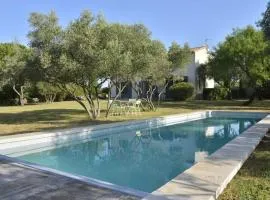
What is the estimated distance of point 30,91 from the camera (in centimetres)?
3438

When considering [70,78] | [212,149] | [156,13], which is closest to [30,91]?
[156,13]

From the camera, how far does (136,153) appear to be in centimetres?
1016

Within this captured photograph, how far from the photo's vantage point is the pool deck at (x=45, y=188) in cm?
466

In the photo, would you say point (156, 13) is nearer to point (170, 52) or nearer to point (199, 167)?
point (170, 52)

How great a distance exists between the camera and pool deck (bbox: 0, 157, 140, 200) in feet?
15.3

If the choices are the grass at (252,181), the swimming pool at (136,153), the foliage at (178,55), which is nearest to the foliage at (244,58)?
the foliage at (178,55)

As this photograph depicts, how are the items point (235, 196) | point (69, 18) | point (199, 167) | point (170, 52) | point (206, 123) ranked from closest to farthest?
point (235, 196), point (199, 167), point (69, 18), point (206, 123), point (170, 52)

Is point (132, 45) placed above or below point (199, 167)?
above

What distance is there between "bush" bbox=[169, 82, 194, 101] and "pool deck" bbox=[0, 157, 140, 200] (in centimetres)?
2587

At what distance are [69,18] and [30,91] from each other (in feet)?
72.3

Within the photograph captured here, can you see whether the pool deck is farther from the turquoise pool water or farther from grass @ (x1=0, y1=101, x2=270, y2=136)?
grass @ (x1=0, y1=101, x2=270, y2=136)

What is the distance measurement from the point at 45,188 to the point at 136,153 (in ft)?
17.4

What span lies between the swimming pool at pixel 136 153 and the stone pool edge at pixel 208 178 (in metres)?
1.07

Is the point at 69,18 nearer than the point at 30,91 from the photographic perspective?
Yes
